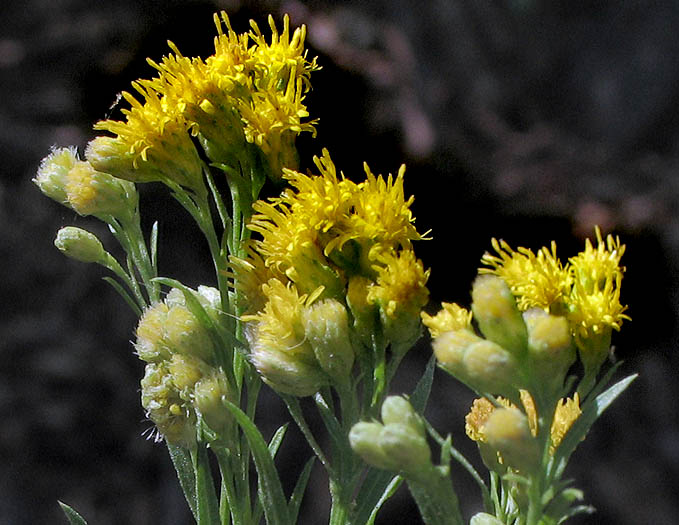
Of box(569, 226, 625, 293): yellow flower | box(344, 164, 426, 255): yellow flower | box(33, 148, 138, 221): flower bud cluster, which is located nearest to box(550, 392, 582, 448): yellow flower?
box(569, 226, 625, 293): yellow flower

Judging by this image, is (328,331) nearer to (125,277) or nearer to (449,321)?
(449,321)

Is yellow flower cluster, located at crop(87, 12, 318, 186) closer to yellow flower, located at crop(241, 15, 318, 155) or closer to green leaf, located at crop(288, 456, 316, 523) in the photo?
yellow flower, located at crop(241, 15, 318, 155)

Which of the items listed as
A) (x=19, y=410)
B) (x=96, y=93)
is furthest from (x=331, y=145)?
(x=19, y=410)

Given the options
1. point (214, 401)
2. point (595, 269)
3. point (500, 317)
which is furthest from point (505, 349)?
point (214, 401)

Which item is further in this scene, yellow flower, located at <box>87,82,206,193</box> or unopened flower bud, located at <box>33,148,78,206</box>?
unopened flower bud, located at <box>33,148,78,206</box>

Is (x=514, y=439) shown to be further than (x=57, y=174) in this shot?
No

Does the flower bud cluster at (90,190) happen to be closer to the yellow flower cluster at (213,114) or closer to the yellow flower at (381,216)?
the yellow flower cluster at (213,114)
